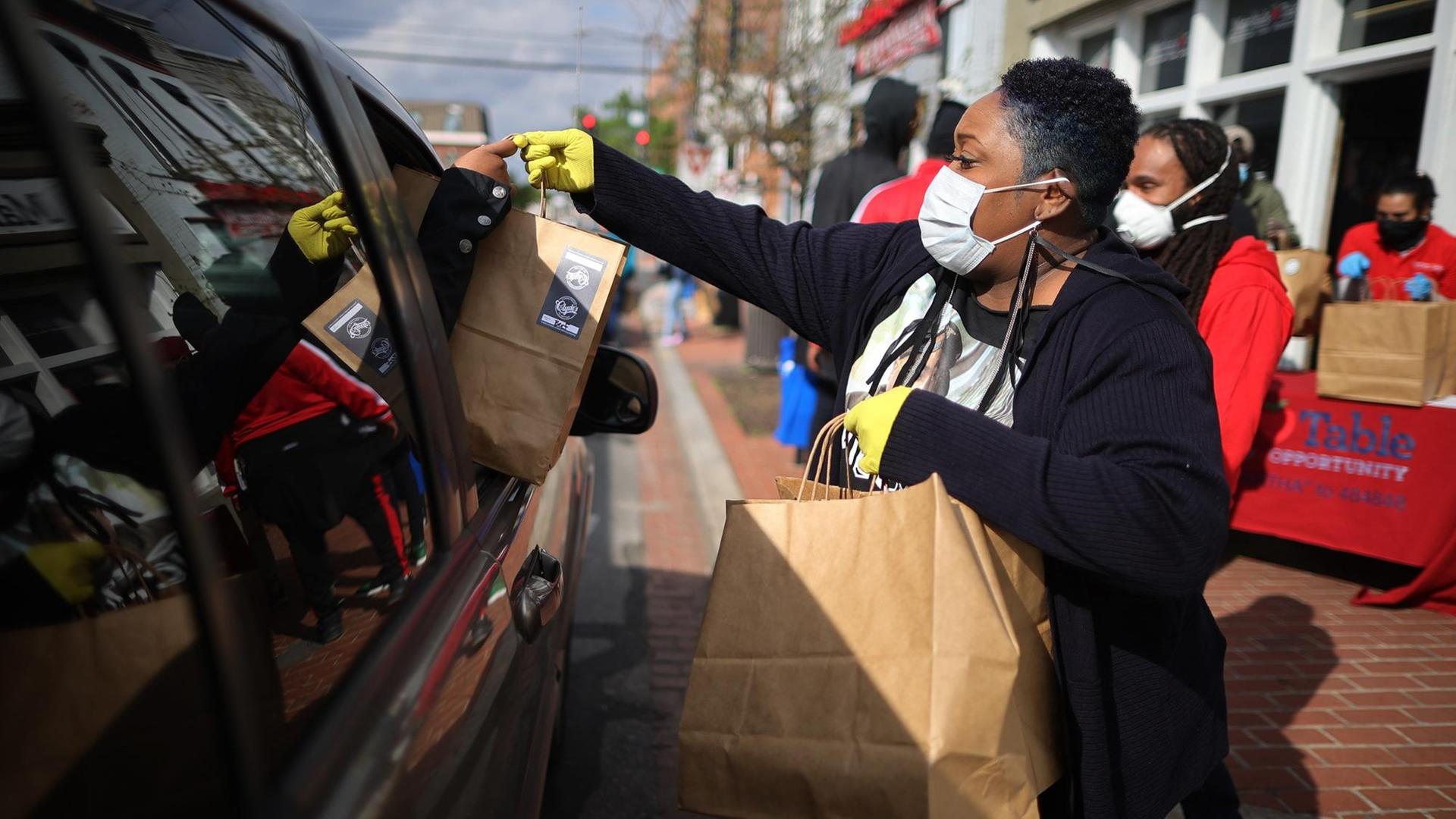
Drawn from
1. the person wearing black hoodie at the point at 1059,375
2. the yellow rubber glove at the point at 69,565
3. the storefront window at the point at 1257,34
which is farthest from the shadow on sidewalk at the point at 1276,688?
the storefront window at the point at 1257,34

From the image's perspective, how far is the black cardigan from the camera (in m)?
1.44

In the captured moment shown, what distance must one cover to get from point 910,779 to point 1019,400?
634mm

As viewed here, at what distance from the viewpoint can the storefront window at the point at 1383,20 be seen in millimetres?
5832

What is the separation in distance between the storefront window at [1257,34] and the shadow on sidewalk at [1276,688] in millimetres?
4398

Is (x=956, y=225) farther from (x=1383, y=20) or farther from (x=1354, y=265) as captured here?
(x=1383, y=20)

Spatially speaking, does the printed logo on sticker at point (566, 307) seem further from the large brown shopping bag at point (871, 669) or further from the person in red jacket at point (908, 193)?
the person in red jacket at point (908, 193)

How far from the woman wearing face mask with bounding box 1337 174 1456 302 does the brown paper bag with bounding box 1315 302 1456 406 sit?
831 millimetres

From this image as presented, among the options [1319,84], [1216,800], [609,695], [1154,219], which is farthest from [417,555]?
[1319,84]

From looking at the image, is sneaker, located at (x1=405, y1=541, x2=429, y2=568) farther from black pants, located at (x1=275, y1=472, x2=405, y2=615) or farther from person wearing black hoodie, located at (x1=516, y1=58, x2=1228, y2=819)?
person wearing black hoodie, located at (x1=516, y1=58, x2=1228, y2=819)

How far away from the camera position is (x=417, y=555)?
4.87 feet

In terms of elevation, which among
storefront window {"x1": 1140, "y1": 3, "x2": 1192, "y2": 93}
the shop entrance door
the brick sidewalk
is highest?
storefront window {"x1": 1140, "y1": 3, "x2": 1192, "y2": 93}

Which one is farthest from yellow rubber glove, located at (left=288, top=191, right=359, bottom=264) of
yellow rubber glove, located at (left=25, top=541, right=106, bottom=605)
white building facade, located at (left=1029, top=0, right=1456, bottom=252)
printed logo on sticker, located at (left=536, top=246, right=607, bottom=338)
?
white building facade, located at (left=1029, top=0, right=1456, bottom=252)

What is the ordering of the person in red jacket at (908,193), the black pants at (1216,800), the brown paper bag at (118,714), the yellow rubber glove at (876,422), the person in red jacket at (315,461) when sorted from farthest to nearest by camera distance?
the person in red jacket at (908,193)
the black pants at (1216,800)
the yellow rubber glove at (876,422)
the person in red jacket at (315,461)
the brown paper bag at (118,714)

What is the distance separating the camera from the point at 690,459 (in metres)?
7.57
